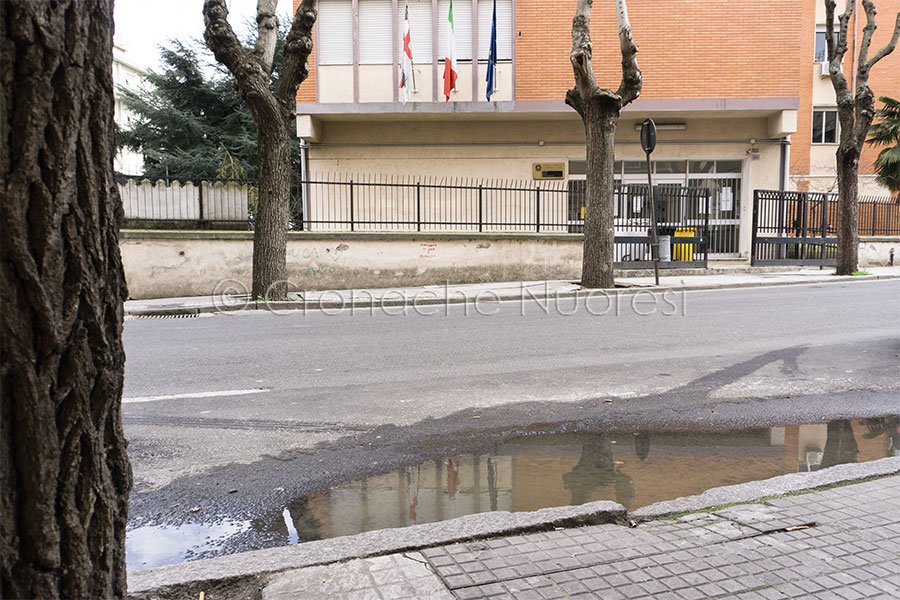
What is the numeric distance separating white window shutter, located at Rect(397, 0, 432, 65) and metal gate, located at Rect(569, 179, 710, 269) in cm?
623

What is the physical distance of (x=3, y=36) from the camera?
1669 mm

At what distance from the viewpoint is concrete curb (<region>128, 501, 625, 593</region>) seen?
2.96m

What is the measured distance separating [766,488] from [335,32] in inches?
797

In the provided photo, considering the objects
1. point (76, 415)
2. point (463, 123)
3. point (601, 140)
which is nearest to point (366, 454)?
point (76, 415)

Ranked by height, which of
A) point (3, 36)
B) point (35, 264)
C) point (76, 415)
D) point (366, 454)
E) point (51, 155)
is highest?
point (3, 36)

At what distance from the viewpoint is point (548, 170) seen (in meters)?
22.6

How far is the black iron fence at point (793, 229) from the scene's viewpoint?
20.8 metres

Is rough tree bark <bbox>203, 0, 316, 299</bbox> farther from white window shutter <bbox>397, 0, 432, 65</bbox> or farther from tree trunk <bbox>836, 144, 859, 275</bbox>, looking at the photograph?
tree trunk <bbox>836, 144, 859, 275</bbox>

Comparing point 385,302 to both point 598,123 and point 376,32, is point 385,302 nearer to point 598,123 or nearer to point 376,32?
point 598,123

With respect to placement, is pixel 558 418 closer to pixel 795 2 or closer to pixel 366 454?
pixel 366 454

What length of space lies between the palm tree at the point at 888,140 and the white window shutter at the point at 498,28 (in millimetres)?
13202

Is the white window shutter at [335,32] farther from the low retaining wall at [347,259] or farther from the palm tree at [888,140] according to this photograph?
the palm tree at [888,140]

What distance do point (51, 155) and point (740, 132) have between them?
78.0ft

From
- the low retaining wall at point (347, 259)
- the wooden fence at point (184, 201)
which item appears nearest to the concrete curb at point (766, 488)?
the low retaining wall at point (347, 259)
